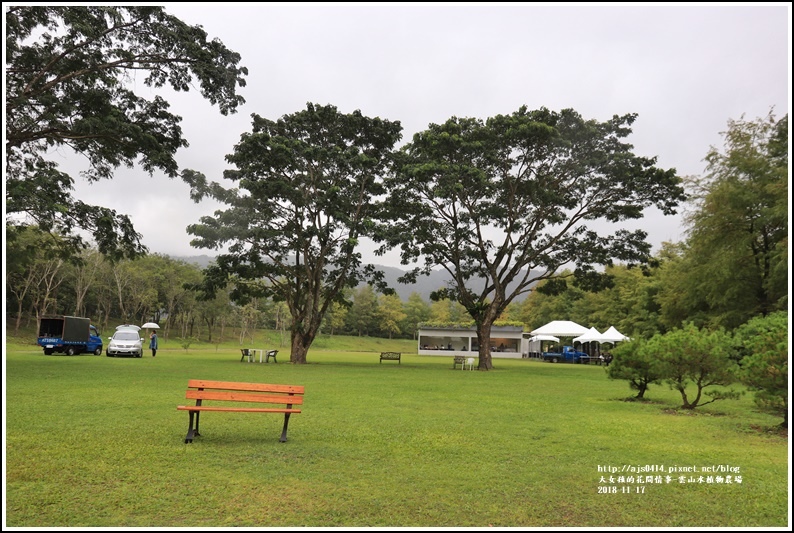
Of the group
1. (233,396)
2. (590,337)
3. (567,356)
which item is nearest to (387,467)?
(233,396)

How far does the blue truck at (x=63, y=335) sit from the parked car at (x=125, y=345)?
1.50 metres

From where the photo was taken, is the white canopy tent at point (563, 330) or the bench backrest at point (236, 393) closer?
the bench backrest at point (236, 393)

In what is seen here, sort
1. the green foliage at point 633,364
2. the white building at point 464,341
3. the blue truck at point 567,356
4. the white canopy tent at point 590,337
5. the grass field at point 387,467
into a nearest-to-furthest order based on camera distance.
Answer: the grass field at point 387,467, the green foliage at point 633,364, the white canopy tent at point 590,337, the blue truck at point 567,356, the white building at point 464,341

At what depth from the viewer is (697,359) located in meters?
10.1

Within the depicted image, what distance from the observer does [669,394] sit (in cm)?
1422

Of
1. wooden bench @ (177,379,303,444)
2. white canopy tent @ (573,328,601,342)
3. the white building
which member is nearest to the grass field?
wooden bench @ (177,379,303,444)

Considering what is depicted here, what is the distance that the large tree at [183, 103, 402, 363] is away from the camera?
2459 cm

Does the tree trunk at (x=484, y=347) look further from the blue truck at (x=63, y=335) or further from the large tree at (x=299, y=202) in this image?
the blue truck at (x=63, y=335)

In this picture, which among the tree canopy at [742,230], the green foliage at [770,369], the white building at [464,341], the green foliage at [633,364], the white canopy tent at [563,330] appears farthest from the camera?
the white building at [464,341]

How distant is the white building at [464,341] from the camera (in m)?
52.5

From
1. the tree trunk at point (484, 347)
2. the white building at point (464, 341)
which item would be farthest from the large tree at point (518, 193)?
the white building at point (464, 341)

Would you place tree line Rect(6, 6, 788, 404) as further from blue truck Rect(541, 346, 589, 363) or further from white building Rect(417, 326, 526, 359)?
white building Rect(417, 326, 526, 359)

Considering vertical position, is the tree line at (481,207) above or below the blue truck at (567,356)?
above

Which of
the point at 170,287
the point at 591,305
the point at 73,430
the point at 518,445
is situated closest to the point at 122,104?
the point at 73,430
